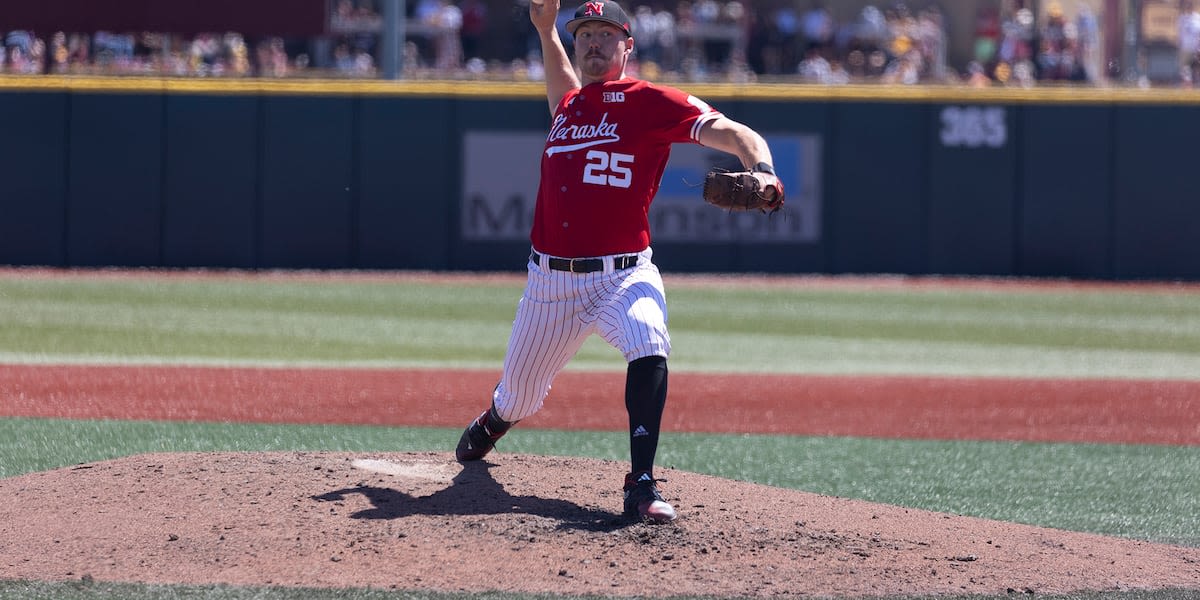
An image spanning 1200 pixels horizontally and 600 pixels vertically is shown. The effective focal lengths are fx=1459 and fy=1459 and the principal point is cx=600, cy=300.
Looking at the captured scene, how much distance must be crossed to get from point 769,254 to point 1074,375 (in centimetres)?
673

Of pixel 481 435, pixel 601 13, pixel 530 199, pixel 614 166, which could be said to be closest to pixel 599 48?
pixel 601 13

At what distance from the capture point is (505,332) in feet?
40.1

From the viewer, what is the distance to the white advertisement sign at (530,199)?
1655cm

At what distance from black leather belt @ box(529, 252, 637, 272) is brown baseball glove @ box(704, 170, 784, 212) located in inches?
20.4

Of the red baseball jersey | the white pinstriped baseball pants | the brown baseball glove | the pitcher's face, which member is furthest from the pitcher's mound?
the pitcher's face

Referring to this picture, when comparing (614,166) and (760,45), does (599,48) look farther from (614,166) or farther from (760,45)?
(760,45)

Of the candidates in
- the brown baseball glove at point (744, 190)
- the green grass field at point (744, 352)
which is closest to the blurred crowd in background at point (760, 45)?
the green grass field at point (744, 352)

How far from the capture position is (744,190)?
4.21 m

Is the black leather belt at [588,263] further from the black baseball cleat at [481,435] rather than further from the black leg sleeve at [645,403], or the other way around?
the black baseball cleat at [481,435]

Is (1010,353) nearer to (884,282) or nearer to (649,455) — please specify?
(884,282)

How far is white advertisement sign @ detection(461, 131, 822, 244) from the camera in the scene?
16.5 meters

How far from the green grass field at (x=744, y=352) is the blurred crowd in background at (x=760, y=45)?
13.2 ft

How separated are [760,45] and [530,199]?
600cm

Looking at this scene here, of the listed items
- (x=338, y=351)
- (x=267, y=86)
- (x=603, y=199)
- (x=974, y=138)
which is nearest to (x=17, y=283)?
(x=267, y=86)
